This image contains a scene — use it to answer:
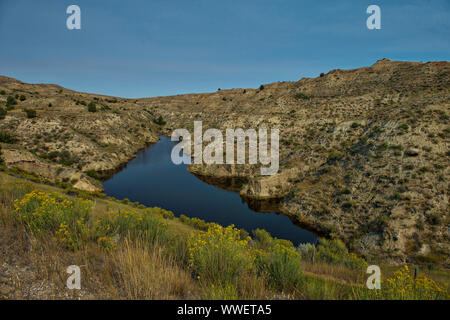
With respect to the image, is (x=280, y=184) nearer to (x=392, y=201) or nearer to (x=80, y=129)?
(x=392, y=201)

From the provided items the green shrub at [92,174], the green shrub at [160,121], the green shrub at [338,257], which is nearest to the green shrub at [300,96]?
the green shrub at [338,257]

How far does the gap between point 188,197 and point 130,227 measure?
23.3 meters

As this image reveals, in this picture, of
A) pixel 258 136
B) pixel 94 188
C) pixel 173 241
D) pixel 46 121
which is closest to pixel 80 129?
pixel 46 121

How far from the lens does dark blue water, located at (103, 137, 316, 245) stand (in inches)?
882

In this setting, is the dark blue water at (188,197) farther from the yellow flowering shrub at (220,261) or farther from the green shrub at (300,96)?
the green shrub at (300,96)

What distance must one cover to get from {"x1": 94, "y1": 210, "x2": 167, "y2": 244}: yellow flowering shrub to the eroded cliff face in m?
16.8

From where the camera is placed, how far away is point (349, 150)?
27672mm

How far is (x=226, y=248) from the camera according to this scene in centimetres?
466

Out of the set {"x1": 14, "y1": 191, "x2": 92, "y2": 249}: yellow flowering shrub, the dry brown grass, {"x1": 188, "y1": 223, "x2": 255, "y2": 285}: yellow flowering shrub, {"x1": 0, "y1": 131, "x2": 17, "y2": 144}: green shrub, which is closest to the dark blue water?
{"x1": 188, "y1": 223, "x2": 255, "y2": 285}: yellow flowering shrub

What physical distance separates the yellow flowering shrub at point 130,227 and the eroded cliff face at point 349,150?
16826mm

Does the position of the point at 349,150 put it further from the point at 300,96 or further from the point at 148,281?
the point at 148,281

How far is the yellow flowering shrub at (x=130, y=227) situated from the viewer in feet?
20.2

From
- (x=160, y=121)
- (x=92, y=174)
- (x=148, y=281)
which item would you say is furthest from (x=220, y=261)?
(x=160, y=121)
